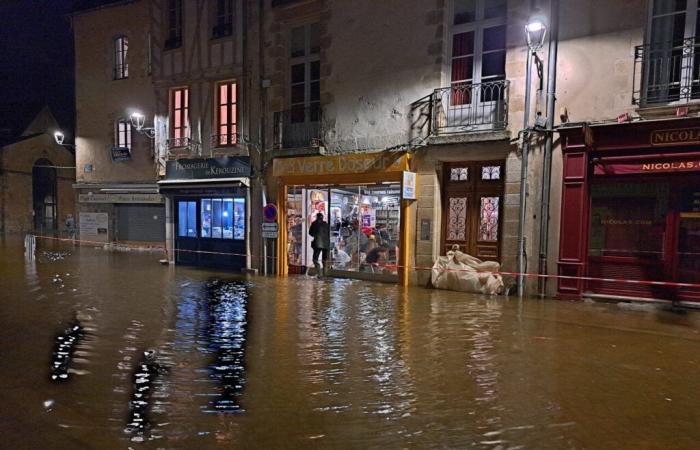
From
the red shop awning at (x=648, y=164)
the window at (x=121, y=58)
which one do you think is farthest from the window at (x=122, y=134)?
the red shop awning at (x=648, y=164)

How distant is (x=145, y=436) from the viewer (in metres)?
3.02

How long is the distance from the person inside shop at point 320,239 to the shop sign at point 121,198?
7846 mm

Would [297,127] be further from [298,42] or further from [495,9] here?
[495,9]

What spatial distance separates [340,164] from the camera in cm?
1013

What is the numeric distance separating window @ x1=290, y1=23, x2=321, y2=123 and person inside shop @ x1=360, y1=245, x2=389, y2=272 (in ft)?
11.6

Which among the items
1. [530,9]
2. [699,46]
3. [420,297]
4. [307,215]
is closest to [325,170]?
[307,215]

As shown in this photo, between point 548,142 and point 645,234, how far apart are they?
2.31m

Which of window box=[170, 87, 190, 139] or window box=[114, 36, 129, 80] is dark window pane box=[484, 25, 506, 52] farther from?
window box=[114, 36, 129, 80]

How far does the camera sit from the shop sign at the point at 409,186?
9055 mm

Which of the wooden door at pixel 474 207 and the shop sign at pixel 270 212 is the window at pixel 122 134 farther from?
the wooden door at pixel 474 207

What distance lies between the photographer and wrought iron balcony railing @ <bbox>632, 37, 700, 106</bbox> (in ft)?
23.3

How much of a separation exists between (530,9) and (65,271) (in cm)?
1184

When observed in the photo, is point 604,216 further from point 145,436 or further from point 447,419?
point 145,436

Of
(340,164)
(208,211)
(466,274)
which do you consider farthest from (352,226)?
(208,211)
